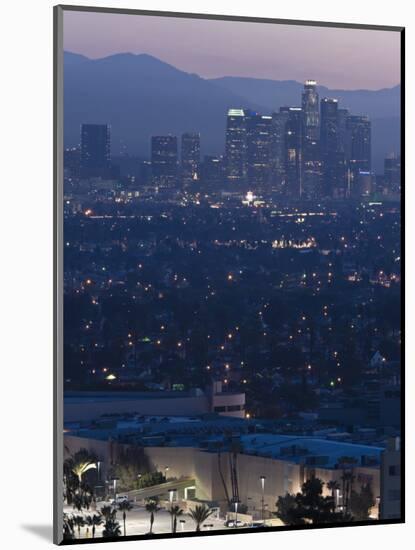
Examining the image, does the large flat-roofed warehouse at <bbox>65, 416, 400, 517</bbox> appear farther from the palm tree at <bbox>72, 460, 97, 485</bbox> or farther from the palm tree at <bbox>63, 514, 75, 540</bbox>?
the palm tree at <bbox>63, 514, 75, 540</bbox>

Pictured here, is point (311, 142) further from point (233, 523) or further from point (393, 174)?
point (233, 523)

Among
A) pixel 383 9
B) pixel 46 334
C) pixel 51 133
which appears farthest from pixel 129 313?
pixel 383 9

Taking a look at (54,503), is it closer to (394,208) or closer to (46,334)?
(46,334)

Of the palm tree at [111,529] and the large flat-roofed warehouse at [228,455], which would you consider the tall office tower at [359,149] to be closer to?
the large flat-roofed warehouse at [228,455]

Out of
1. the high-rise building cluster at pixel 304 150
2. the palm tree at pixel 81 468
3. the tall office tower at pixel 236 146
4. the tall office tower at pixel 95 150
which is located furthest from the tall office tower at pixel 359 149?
the palm tree at pixel 81 468

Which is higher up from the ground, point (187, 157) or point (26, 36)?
point (26, 36)

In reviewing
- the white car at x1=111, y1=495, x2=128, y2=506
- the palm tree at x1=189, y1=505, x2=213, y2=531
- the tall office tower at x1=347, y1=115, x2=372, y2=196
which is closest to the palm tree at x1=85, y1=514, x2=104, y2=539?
the white car at x1=111, y1=495, x2=128, y2=506

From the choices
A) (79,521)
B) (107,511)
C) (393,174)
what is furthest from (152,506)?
(393,174)
